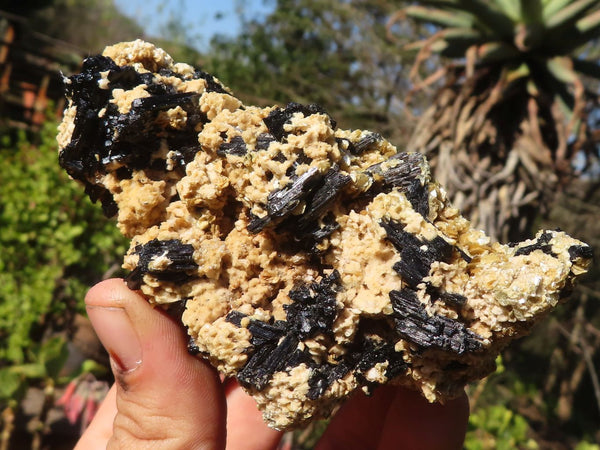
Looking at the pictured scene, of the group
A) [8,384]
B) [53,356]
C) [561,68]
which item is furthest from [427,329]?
[8,384]

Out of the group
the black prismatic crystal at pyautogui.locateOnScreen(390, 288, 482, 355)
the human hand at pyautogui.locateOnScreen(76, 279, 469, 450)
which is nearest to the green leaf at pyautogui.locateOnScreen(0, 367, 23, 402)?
the human hand at pyautogui.locateOnScreen(76, 279, 469, 450)

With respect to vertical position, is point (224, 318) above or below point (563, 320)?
below

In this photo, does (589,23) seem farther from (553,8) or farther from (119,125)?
(119,125)

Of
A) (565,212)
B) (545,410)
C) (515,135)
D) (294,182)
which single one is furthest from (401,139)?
(545,410)

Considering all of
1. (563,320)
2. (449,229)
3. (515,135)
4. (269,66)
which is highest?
(269,66)

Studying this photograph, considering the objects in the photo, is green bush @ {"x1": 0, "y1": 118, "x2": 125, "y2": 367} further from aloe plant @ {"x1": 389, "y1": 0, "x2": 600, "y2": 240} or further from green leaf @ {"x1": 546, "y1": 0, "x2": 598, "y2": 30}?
green leaf @ {"x1": 546, "y1": 0, "x2": 598, "y2": 30}

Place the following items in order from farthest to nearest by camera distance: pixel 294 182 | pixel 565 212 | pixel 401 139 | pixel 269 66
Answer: pixel 269 66, pixel 565 212, pixel 401 139, pixel 294 182

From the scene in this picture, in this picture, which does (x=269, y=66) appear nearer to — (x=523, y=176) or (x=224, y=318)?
(x=523, y=176)
